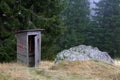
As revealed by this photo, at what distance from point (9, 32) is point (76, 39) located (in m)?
29.1

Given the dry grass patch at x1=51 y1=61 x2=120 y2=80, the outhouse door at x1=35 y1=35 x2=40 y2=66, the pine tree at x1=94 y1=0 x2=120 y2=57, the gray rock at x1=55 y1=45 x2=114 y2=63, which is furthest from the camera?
the pine tree at x1=94 y1=0 x2=120 y2=57

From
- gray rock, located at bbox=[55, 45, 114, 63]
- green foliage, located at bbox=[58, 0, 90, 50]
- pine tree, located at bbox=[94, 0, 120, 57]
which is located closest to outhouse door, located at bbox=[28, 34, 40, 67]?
gray rock, located at bbox=[55, 45, 114, 63]

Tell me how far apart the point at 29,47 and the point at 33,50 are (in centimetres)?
22

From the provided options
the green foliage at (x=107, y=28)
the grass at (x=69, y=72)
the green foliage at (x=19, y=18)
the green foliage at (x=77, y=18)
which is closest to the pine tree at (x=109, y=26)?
the green foliage at (x=107, y=28)

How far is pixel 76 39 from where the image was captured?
4638cm

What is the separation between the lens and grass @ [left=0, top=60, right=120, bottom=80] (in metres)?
7.09

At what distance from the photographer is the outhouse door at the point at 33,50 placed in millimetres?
11031

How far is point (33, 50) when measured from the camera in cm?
1130

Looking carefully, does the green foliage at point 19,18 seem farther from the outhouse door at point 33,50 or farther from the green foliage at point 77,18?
the green foliage at point 77,18

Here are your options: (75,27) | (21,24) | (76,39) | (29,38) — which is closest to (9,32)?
(21,24)

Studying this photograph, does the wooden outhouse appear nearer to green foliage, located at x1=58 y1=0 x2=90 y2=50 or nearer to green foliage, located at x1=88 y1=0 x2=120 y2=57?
green foliage, located at x1=88 y1=0 x2=120 y2=57

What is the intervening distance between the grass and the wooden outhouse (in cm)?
216

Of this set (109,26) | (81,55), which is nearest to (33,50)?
(81,55)

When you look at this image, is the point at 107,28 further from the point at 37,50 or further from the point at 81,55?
the point at 81,55
